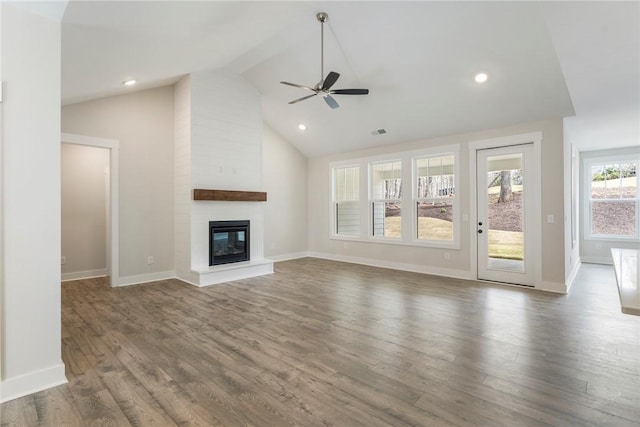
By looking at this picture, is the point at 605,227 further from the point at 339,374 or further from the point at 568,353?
the point at 339,374

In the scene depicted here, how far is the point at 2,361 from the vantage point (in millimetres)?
2074

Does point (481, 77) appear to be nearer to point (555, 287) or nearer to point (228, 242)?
point (555, 287)

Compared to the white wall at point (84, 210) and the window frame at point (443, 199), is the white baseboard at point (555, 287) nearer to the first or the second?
the window frame at point (443, 199)

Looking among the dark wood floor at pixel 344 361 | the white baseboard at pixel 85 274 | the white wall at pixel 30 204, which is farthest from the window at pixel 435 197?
the white baseboard at pixel 85 274

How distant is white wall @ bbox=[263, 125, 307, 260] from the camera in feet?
24.6

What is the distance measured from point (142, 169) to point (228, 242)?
1927 millimetres

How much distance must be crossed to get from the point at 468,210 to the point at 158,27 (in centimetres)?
524

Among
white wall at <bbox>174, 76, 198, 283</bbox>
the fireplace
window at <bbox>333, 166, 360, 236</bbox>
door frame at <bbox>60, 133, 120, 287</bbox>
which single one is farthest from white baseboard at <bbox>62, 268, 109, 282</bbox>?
window at <bbox>333, 166, 360, 236</bbox>

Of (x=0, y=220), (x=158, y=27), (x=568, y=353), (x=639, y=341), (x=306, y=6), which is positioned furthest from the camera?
(x=306, y=6)

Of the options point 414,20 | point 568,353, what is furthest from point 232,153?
point 568,353

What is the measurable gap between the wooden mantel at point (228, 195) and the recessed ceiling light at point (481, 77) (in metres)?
3.99

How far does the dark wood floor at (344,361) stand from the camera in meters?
1.93

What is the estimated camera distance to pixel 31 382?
2.16m

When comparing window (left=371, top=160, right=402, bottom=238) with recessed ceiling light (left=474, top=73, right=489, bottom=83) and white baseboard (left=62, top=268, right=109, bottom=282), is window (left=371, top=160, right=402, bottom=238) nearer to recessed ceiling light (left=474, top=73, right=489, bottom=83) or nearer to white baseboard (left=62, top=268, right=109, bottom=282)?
recessed ceiling light (left=474, top=73, right=489, bottom=83)
